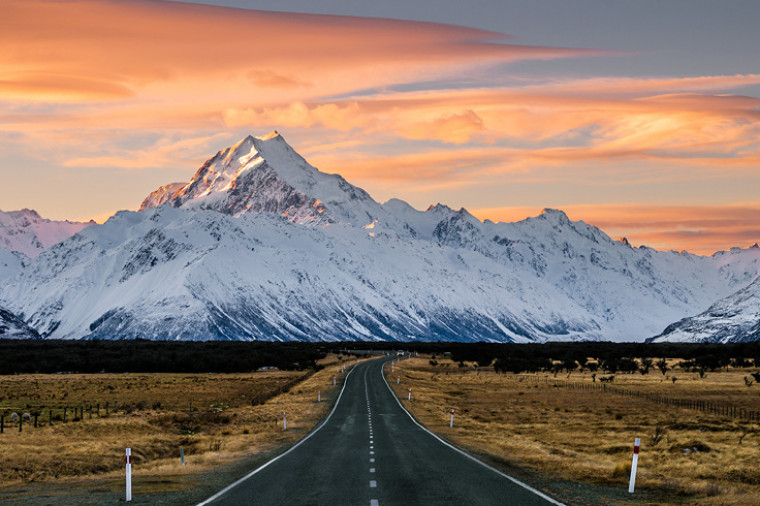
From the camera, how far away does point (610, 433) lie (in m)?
50.9

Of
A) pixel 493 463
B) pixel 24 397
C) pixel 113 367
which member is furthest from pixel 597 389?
pixel 113 367

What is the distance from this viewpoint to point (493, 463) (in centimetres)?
3275

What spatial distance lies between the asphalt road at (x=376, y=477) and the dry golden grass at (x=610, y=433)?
308 centimetres

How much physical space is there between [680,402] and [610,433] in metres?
27.5

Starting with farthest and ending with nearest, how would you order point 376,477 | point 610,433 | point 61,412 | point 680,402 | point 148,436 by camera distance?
point 680,402 < point 61,412 < point 610,433 < point 148,436 < point 376,477

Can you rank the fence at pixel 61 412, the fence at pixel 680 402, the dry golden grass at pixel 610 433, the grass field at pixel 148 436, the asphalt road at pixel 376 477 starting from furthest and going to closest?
1. the fence at pixel 680 402
2. the fence at pixel 61 412
3. the grass field at pixel 148 436
4. the dry golden grass at pixel 610 433
5. the asphalt road at pixel 376 477

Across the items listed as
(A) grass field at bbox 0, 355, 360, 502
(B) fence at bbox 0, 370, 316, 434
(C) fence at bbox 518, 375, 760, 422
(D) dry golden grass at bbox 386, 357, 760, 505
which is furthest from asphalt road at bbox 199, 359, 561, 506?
(C) fence at bbox 518, 375, 760, 422

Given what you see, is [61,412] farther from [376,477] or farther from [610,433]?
[376,477]

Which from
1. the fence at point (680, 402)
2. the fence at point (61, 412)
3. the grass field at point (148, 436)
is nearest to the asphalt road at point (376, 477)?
the grass field at point (148, 436)

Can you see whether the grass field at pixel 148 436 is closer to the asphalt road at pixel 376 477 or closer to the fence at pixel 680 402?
the asphalt road at pixel 376 477

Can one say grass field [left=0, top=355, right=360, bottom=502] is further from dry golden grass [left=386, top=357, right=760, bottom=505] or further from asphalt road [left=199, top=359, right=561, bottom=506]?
dry golden grass [left=386, top=357, right=760, bottom=505]

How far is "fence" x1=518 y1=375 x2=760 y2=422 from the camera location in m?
64.8

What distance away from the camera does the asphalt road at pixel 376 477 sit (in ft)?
75.5

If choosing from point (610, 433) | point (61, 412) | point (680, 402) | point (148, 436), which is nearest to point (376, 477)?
point (148, 436)
